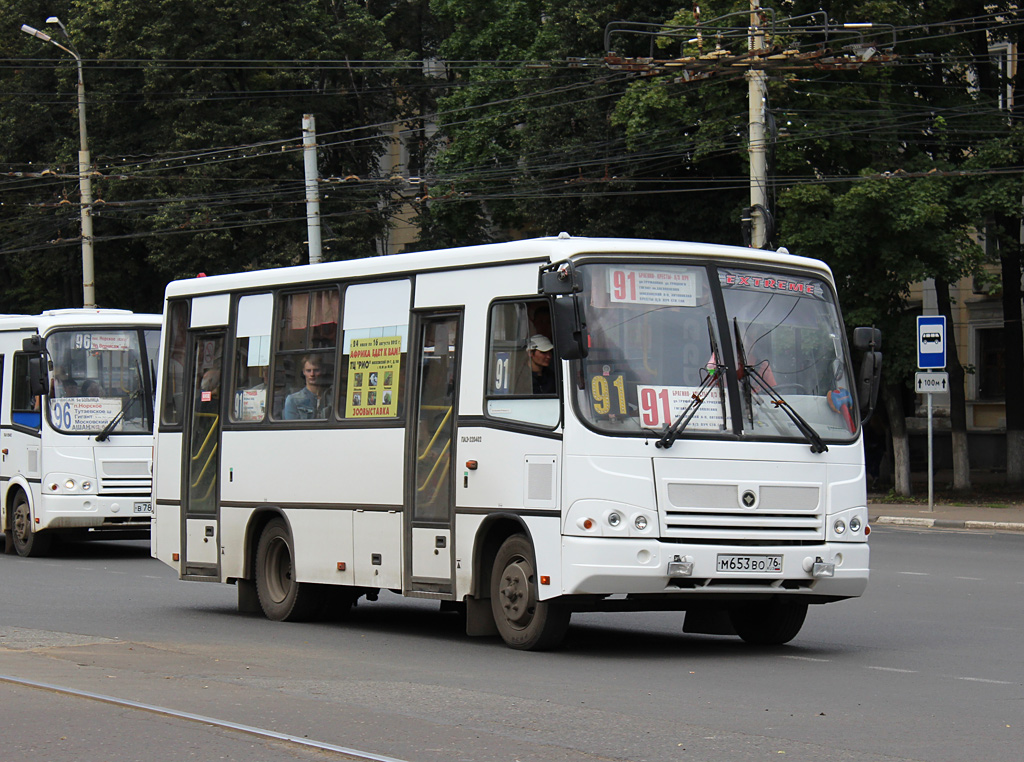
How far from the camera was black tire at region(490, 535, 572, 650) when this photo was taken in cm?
1127

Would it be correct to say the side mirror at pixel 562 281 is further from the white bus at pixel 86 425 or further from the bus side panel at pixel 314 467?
the white bus at pixel 86 425

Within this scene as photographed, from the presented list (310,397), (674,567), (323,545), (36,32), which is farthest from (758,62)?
(36,32)

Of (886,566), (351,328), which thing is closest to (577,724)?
(351,328)

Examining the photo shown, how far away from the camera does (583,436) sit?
10883mm

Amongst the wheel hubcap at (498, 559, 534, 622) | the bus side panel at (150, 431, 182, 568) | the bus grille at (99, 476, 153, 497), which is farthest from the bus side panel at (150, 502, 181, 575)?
the bus grille at (99, 476, 153, 497)

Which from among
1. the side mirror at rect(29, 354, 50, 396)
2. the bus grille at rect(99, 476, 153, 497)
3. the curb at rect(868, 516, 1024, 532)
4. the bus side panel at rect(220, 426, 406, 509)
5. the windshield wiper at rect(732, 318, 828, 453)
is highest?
the side mirror at rect(29, 354, 50, 396)

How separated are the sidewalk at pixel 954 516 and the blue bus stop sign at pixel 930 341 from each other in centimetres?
267

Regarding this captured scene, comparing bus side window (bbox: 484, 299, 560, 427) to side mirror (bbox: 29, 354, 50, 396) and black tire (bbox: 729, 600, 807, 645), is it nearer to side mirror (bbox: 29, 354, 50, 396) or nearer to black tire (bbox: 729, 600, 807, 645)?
black tire (bbox: 729, 600, 807, 645)

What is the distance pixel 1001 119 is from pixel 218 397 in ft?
72.4

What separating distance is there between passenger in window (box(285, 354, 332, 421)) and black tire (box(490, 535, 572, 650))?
2683mm

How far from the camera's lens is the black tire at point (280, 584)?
14.1 metres

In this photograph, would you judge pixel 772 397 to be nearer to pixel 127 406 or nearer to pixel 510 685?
pixel 510 685

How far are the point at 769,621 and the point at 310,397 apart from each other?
4306mm

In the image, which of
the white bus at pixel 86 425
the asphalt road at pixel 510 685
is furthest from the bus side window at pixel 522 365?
the white bus at pixel 86 425
